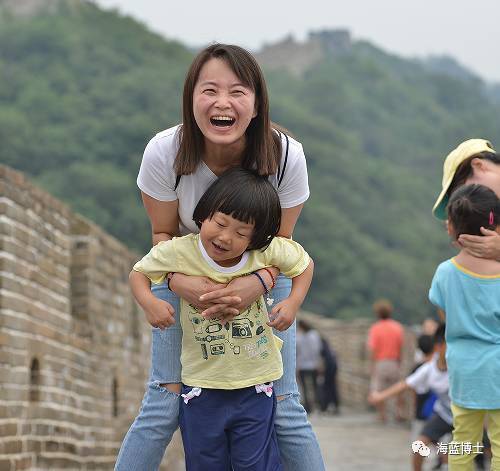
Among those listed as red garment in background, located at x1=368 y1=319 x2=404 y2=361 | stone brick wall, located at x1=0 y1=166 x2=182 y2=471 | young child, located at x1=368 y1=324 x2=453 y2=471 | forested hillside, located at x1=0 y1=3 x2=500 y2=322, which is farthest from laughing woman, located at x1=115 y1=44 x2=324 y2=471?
forested hillside, located at x1=0 y1=3 x2=500 y2=322

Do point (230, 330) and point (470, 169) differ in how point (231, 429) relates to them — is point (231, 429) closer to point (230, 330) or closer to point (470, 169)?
point (230, 330)

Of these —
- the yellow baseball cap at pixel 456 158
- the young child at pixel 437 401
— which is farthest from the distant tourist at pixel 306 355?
the yellow baseball cap at pixel 456 158

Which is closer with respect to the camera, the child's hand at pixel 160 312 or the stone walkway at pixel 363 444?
the child's hand at pixel 160 312

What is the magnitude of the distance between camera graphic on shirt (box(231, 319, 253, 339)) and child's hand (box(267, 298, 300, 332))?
75 mm

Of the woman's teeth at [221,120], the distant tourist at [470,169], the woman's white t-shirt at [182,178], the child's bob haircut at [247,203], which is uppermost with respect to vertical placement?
the distant tourist at [470,169]

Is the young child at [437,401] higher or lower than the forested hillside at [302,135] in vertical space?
lower

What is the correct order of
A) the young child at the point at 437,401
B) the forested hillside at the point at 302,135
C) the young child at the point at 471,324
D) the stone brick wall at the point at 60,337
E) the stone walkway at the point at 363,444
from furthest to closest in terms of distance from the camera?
the forested hillside at the point at 302,135, the stone walkway at the point at 363,444, the young child at the point at 437,401, the stone brick wall at the point at 60,337, the young child at the point at 471,324

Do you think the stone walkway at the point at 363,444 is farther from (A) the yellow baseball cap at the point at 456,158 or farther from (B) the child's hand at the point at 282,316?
(B) the child's hand at the point at 282,316

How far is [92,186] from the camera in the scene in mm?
67562

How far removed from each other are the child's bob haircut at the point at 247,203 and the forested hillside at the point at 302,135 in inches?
2337

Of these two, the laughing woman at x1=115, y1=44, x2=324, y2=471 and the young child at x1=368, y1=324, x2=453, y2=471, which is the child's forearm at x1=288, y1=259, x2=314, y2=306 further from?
the young child at x1=368, y1=324, x2=453, y2=471

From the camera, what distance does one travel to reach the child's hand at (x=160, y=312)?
13.7 feet

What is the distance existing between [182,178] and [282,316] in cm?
57

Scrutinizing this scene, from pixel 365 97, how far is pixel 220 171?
11133 centimetres
